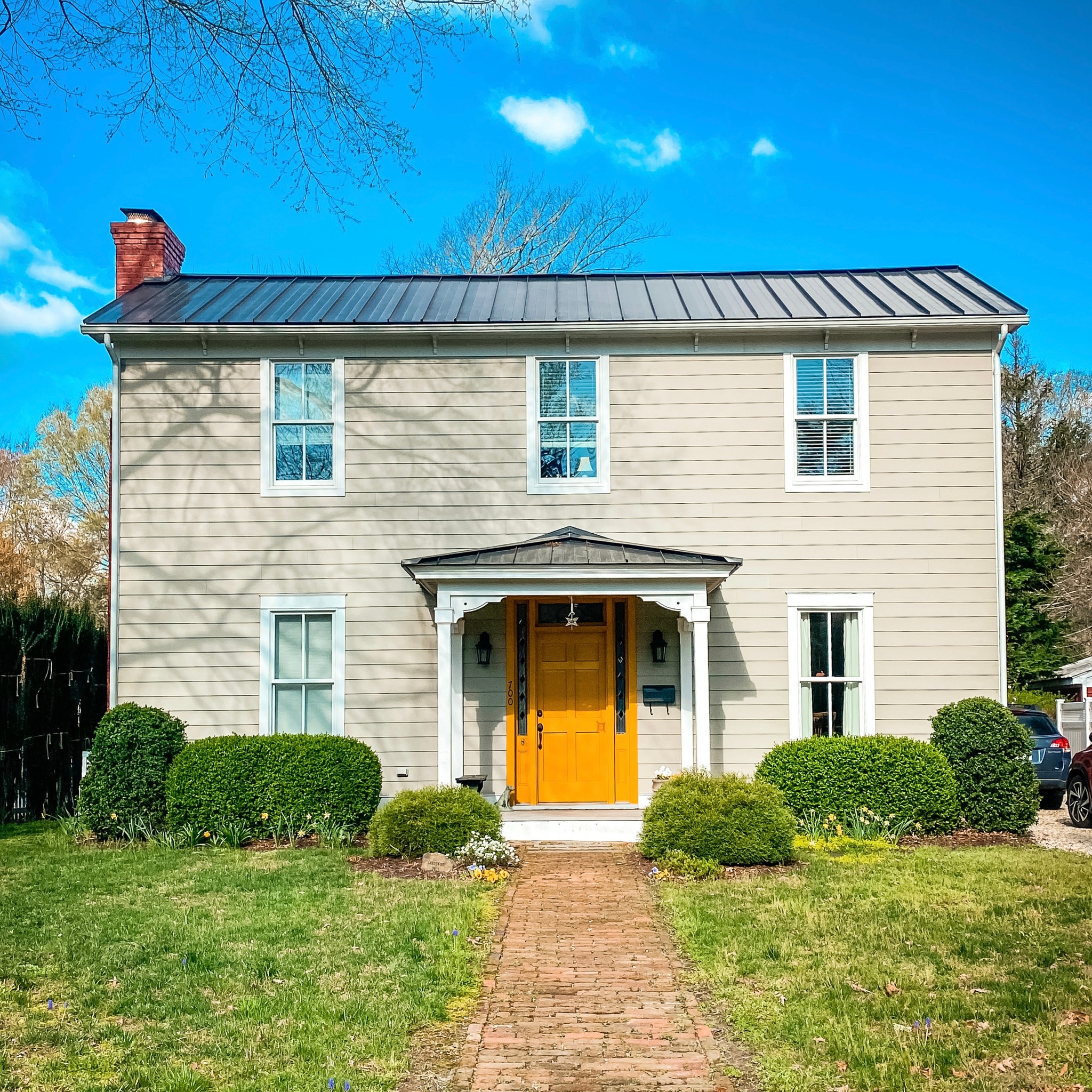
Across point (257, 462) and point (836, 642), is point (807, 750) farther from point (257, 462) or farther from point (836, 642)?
point (257, 462)

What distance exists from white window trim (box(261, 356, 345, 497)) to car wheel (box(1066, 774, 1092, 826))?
10.2 m

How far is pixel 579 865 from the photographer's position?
10.0m

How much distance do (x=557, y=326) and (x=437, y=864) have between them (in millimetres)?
6485

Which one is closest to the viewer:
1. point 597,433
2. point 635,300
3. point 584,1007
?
point 584,1007

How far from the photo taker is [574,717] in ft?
41.0

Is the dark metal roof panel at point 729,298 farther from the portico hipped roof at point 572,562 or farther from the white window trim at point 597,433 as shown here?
the portico hipped roof at point 572,562

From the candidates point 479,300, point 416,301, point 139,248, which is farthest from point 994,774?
point 139,248

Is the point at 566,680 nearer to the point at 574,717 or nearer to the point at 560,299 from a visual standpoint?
the point at 574,717

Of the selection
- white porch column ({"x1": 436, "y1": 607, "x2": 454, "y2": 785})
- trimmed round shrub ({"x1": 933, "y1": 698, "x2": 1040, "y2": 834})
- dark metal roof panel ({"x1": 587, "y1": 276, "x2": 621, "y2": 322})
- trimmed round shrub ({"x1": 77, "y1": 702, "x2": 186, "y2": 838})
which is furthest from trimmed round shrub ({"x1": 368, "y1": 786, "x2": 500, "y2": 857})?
dark metal roof panel ({"x1": 587, "y1": 276, "x2": 621, "y2": 322})

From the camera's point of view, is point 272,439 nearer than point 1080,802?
Yes

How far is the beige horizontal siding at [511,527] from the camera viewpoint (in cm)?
1240

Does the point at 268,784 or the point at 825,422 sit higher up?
the point at 825,422

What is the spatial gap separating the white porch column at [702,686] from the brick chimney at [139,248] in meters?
9.52

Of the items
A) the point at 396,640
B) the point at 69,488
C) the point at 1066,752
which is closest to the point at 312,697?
the point at 396,640
